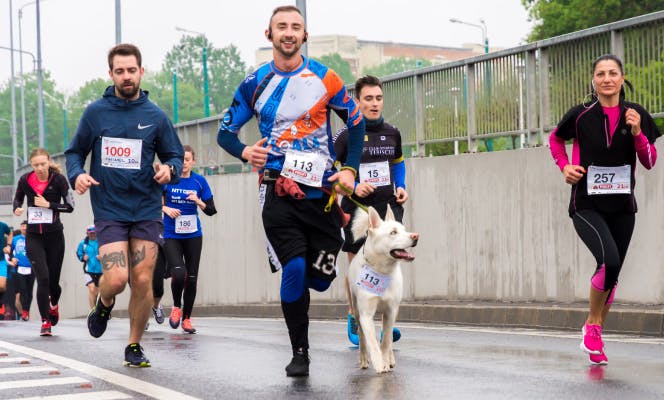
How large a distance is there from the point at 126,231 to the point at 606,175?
3335 millimetres

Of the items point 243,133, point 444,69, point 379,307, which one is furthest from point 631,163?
point 243,133

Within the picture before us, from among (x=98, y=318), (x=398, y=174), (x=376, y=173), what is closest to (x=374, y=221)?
(x=376, y=173)

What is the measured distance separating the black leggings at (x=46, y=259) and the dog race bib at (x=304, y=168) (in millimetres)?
7071

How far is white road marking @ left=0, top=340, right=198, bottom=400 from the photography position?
24.0ft

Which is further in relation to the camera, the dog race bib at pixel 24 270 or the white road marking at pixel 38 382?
the dog race bib at pixel 24 270

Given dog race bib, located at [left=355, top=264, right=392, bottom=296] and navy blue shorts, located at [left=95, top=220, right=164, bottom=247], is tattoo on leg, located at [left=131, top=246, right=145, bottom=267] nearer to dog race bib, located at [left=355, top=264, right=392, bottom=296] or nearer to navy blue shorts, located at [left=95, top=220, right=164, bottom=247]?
navy blue shorts, located at [left=95, top=220, right=164, bottom=247]

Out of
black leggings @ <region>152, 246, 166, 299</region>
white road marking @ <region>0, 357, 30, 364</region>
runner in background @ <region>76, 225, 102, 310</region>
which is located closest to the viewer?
white road marking @ <region>0, 357, 30, 364</region>

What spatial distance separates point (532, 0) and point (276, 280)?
44.8 meters

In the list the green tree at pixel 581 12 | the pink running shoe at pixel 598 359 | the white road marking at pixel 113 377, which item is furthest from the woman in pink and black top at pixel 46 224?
the green tree at pixel 581 12

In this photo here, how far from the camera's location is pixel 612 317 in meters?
12.5

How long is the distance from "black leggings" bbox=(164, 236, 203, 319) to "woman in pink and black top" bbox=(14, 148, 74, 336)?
1214mm

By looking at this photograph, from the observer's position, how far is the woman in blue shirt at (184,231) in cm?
1423

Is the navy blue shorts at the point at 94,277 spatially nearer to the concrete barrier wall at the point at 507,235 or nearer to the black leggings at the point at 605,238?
the concrete barrier wall at the point at 507,235

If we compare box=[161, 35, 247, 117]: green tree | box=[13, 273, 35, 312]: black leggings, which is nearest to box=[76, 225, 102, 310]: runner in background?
box=[13, 273, 35, 312]: black leggings
